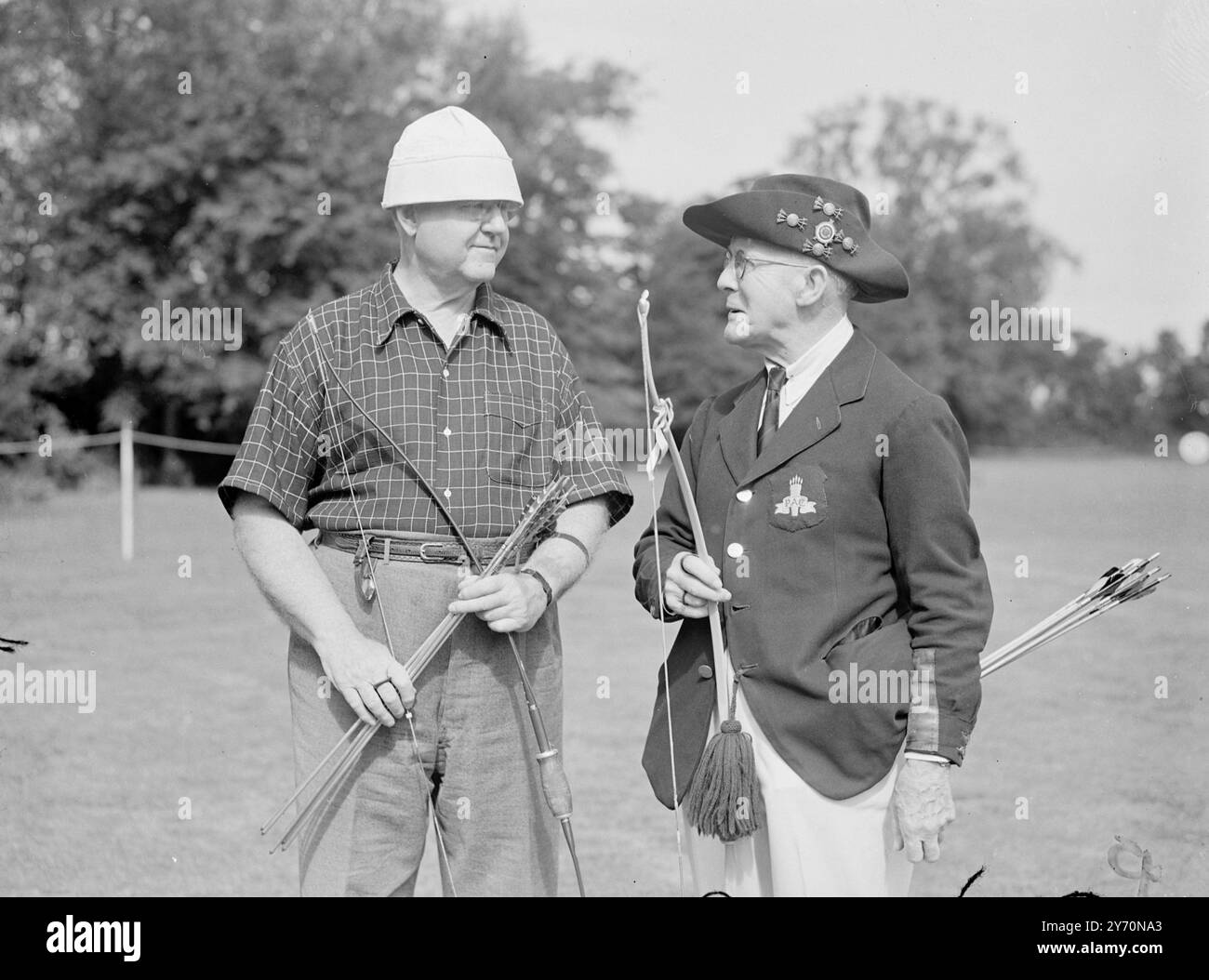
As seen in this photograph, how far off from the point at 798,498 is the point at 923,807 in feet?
2.01

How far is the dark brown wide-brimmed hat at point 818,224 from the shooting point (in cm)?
260

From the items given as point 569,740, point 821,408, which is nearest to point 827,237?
point 821,408

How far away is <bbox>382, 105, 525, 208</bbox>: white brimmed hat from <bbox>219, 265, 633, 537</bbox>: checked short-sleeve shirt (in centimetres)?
20

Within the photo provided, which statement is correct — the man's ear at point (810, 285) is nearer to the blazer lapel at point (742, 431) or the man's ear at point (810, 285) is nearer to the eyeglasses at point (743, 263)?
the eyeglasses at point (743, 263)

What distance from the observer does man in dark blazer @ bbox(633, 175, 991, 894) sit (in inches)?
97.0

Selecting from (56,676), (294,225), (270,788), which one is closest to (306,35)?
(294,225)

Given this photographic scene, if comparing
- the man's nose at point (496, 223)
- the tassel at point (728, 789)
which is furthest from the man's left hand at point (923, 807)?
the man's nose at point (496, 223)

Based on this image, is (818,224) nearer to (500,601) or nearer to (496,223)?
(496,223)

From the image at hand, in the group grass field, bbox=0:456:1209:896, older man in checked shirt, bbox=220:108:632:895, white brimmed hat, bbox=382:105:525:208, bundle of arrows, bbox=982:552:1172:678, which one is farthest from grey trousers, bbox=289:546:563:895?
grass field, bbox=0:456:1209:896

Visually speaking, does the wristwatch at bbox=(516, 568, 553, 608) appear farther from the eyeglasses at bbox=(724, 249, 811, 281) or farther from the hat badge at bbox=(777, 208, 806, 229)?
the hat badge at bbox=(777, 208, 806, 229)

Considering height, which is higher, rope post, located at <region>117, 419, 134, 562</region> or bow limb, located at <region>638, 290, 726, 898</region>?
rope post, located at <region>117, 419, 134, 562</region>

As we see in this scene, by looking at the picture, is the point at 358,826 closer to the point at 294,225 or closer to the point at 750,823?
the point at 750,823

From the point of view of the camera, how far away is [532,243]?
26359 millimetres

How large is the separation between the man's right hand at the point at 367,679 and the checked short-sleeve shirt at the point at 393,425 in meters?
0.25
